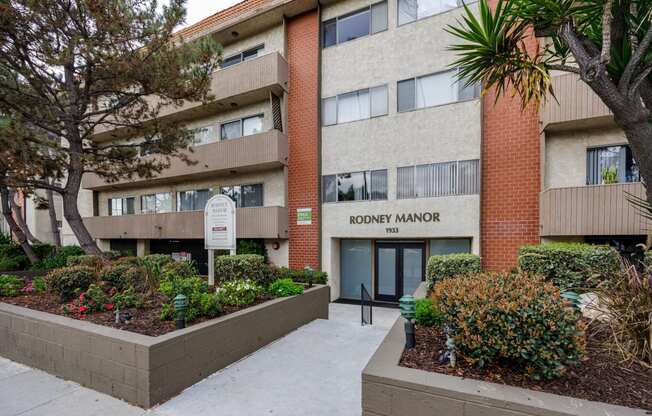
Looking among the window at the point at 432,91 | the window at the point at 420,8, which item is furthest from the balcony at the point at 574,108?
the window at the point at 420,8

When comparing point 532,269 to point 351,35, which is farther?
point 351,35

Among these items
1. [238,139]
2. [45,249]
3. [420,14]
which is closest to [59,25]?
[238,139]

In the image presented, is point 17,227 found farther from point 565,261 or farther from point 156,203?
point 565,261

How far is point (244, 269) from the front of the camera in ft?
23.1

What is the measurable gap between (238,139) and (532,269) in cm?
1105

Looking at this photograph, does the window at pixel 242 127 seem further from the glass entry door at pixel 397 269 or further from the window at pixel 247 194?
the glass entry door at pixel 397 269

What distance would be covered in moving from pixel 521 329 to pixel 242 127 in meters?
13.4

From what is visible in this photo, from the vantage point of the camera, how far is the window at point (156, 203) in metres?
16.1

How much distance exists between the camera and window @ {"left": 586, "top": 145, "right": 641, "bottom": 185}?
8219 millimetres

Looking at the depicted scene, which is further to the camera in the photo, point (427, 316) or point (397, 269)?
point (397, 269)

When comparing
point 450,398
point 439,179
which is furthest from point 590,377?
point 439,179

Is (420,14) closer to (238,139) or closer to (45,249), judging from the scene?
(238,139)

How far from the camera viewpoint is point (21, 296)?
6.84 meters

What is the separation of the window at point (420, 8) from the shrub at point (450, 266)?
828cm
